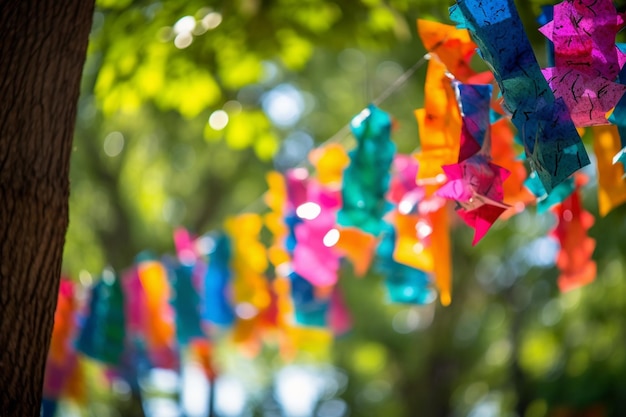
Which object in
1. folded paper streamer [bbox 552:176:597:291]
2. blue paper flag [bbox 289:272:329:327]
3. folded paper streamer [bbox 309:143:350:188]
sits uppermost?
folded paper streamer [bbox 309:143:350:188]

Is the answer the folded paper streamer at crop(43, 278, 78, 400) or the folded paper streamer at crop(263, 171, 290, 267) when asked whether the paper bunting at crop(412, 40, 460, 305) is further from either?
the folded paper streamer at crop(43, 278, 78, 400)

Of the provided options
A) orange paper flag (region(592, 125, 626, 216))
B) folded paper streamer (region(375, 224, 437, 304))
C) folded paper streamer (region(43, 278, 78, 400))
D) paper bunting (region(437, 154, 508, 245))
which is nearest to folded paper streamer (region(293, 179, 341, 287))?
folded paper streamer (region(375, 224, 437, 304))

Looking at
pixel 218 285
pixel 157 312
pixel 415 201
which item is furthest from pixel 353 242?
pixel 157 312

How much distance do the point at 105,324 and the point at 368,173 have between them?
218 centimetres

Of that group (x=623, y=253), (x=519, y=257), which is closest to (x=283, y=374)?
(x=519, y=257)

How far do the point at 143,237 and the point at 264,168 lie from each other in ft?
5.55

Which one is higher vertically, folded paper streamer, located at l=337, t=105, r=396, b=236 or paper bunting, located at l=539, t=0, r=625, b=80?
paper bunting, located at l=539, t=0, r=625, b=80

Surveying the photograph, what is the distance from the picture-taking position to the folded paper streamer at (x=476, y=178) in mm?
2785

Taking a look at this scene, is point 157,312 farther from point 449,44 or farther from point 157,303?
point 449,44

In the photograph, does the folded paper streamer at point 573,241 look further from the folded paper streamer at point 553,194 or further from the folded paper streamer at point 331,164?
the folded paper streamer at point 331,164

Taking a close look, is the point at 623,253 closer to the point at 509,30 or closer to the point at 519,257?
the point at 519,257

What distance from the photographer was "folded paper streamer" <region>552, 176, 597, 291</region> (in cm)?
405

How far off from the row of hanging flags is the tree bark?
1231 mm

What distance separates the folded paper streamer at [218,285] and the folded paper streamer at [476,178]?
259cm
